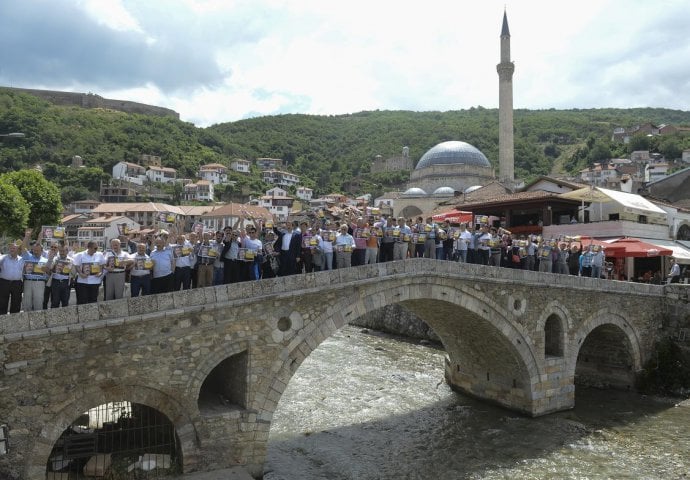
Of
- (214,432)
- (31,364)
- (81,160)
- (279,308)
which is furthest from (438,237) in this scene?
(81,160)

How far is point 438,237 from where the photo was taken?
14367mm

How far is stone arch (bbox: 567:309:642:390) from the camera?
16188 millimetres

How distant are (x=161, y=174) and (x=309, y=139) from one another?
40681 millimetres

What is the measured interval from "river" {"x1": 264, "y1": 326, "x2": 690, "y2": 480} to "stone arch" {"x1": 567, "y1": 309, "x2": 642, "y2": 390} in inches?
52.4

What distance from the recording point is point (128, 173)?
252 feet

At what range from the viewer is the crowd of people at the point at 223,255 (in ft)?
28.6

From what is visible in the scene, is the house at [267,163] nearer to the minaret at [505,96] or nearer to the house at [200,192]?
the house at [200,192]

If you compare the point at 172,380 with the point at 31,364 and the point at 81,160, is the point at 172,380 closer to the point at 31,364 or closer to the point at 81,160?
the point at 31,364

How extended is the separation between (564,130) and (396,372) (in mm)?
90696

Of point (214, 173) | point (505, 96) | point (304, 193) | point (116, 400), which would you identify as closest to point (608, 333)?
point (116, 400)

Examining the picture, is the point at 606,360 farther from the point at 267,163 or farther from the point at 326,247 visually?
the point at 267,163

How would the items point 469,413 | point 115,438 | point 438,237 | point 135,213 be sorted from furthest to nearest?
point 135,213 → point 469,413 → point 438,237 → point 115,438

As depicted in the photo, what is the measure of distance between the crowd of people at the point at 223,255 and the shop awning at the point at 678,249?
10.6m

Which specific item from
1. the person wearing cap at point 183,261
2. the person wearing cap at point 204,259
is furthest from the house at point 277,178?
the person wearing cap at point 183,261
